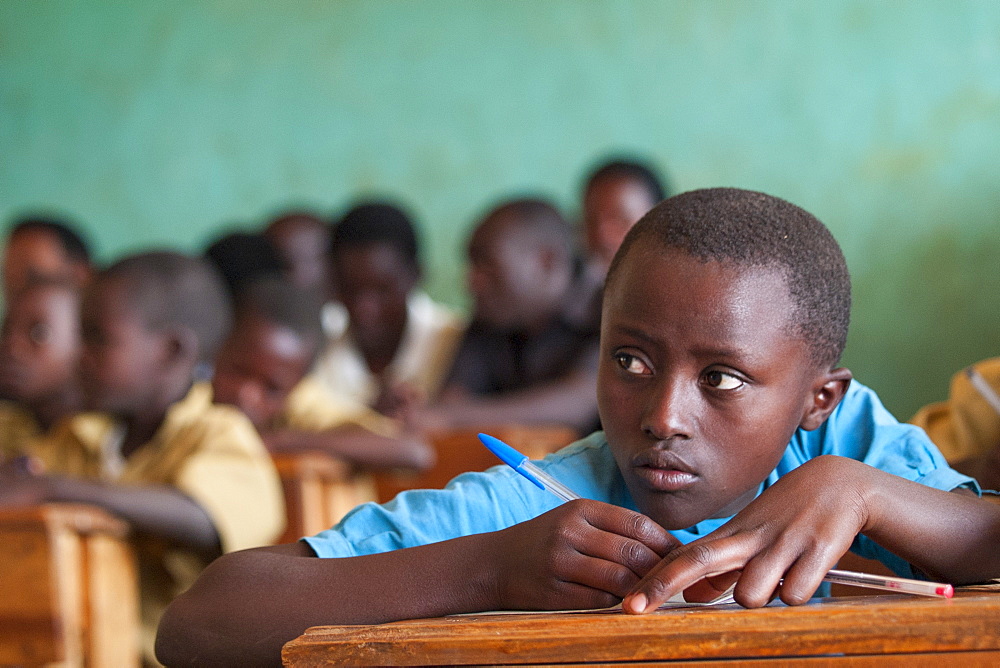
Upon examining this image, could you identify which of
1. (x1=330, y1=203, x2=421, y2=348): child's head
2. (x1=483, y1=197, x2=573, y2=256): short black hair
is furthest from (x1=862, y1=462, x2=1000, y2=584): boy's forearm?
(x1=330, y1=203, x2=421, y2=348): child's head

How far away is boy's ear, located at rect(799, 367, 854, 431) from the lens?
1.31 meters

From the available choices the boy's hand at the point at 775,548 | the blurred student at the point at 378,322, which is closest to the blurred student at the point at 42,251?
the blurred student at the point at 378,322

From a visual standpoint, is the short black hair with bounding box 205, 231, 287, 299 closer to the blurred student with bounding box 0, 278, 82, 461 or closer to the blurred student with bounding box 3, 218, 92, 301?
the blurred student with bounding box 0, 278, 82, 461

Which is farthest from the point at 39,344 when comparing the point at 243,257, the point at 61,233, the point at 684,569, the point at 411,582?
the point at 684,569

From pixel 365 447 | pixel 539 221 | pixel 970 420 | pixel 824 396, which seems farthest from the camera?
pixel 539 221

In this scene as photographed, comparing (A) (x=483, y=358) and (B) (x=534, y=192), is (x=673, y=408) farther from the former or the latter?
(B) (x=534, y=192)

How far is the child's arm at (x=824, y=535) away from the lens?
34.7 inches

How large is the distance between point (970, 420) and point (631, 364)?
99 cm

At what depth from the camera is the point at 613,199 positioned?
13.7 ft

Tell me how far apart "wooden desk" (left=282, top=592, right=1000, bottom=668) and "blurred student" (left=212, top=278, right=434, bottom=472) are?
2215 mm

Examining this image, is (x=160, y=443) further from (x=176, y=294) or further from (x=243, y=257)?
(x=243, y=257)

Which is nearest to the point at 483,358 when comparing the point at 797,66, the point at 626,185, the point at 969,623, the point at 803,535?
the point at 626,185

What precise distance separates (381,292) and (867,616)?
145 inches

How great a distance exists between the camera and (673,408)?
3.76 feet
